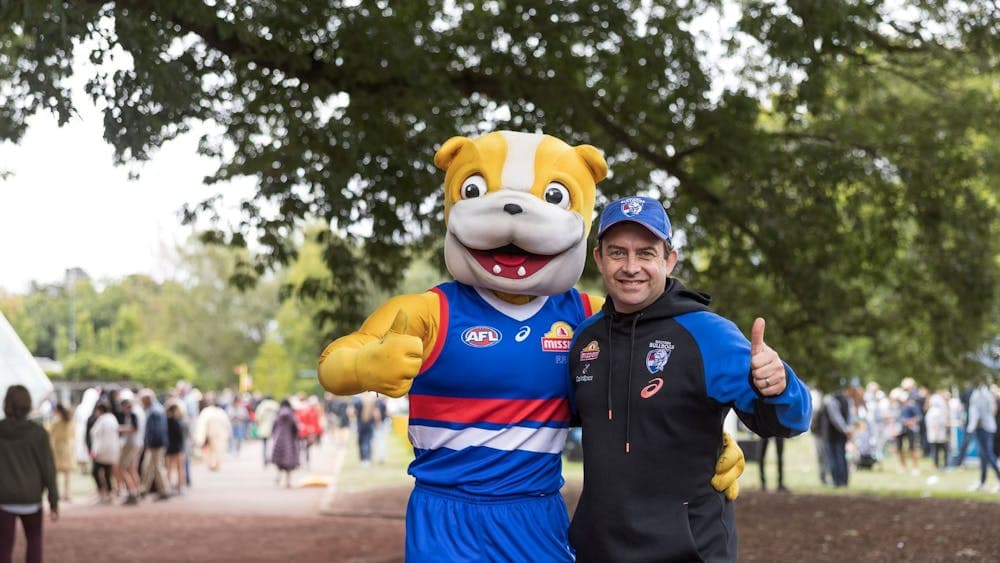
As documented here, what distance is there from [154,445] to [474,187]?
15242mm

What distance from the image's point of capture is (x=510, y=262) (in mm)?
4297

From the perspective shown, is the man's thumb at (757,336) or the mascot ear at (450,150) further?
the mascot ear at (450,150)

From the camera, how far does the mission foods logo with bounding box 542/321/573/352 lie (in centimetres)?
429

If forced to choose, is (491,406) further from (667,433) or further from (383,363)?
(667,433)

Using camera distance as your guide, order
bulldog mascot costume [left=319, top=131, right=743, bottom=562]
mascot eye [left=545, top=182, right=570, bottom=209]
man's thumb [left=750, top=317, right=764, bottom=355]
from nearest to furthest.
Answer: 1. man's thumb [left=750, top=317, right=764, bottom=355]
2. bulldog mascot costume [left=319, top=131, right=743, bottom=562]
3. mascot eye [left=545, top=182, right=570, bottom=209]

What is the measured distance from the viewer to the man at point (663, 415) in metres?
3.67

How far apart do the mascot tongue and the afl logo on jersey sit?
224 mm

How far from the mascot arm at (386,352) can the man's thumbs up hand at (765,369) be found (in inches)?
43.5

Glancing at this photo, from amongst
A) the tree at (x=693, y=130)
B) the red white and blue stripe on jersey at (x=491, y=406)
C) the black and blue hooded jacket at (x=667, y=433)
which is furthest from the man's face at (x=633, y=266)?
the tree at (x=693, y=130)

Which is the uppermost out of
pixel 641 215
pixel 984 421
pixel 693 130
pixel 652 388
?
pixel 693 130

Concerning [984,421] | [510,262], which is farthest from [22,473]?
[984,421]

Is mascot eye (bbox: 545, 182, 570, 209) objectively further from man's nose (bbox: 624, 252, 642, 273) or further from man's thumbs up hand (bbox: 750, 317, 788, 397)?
man's thumbs up hand (bbox: 750, 317, 788, 397)

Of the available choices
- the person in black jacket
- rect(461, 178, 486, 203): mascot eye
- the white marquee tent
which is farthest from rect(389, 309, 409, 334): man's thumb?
the white marquee tent

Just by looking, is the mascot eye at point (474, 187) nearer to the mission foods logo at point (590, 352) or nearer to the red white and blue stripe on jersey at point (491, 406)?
the red white and blue stripe on jersey at point (491, 406)
